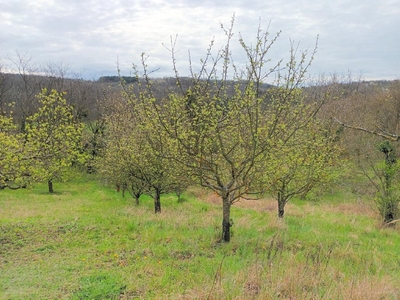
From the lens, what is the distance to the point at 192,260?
6.84 metres

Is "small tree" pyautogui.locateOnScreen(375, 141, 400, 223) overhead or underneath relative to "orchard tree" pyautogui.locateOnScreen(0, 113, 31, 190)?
underneath

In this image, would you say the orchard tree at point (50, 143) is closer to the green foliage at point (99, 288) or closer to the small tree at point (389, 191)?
the green foliage at point (99, 288)

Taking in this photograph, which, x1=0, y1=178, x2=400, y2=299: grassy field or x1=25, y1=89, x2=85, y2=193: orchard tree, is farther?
x1=25, y1=89, x2=85, y2=193: orchard tree

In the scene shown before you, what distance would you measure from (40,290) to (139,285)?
5.32 ft

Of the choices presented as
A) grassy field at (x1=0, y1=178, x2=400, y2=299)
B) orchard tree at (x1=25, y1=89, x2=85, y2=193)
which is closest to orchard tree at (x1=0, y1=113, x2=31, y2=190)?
orchard tree at (x1=25, y1=89, x2=85, y2=193)

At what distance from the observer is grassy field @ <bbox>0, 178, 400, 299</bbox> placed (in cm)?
470

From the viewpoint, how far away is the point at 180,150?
7723mm

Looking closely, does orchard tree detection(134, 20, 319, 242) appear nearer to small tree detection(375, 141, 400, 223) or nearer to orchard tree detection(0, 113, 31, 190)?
orchard tree detection(0, 113, 31, 190)

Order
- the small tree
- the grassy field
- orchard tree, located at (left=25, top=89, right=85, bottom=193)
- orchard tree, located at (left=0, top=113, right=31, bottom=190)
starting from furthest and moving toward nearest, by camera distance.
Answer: the small tree < orchard tree, located at (left=25, top=89, right=85, bottom=193) < orchard tree, located at (left=0, top=113, right=31, bottom=190) < the grassy field

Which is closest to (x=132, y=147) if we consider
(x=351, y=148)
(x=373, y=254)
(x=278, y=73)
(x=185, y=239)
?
(x=185, y=239)

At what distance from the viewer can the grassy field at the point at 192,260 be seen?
15.4 ft

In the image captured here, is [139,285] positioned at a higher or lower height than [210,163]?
lower

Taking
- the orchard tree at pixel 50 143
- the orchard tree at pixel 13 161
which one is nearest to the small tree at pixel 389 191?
the orchard tree at pixel 50 143

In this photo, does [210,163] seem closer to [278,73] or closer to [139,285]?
[278,73]
